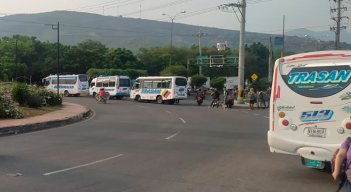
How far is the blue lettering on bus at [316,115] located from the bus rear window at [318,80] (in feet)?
1.03

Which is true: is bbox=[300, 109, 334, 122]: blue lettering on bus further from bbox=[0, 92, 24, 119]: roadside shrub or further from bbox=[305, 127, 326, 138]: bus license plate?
bbox=[0, 92, 24, 119]: roadside shrub

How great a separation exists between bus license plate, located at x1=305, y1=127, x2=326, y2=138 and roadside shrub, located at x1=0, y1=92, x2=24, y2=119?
1602cm

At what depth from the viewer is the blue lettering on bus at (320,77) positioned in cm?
891

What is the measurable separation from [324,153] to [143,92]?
124ft

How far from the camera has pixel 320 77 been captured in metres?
9.20

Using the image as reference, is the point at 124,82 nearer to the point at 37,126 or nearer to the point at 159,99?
the point at 159,99

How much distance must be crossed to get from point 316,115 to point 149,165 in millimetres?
Result: 3706

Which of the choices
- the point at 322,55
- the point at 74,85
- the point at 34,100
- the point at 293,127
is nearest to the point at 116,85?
the point at 74,85

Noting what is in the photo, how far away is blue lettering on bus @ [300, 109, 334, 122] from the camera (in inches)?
354

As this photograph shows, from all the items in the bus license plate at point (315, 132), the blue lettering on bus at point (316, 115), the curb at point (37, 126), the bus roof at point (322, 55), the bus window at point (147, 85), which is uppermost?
the bus roof at point (322, 55)

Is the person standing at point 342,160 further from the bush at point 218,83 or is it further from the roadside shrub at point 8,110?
the bush at point 218,83

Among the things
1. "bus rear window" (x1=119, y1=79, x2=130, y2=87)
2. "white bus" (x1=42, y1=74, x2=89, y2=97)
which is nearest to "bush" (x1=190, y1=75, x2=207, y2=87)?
"white bus" (x1=42, y1=74, x2=89, y2=97)

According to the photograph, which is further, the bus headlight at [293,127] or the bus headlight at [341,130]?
the bus headlight at [293,127]

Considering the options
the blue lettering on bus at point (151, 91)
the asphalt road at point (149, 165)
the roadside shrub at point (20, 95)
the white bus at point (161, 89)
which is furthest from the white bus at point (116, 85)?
the asphalt road at point (149, 165)
